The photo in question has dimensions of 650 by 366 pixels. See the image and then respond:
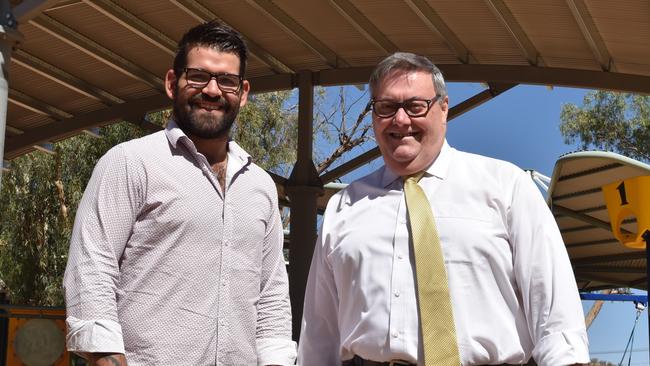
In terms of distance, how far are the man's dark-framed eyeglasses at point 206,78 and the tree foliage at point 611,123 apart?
34.7 metres

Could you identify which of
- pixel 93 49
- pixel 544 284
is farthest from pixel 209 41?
pixel 93 49

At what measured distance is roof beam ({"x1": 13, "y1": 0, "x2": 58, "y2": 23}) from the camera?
28.9 ft

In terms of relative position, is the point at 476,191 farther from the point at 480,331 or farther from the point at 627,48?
the point at 627,48

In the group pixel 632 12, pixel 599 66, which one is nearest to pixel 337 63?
pixel 599 66

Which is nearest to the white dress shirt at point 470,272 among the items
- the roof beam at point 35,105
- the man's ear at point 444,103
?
the man's ear at point 444,103

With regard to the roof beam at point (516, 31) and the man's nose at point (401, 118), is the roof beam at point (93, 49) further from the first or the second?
the man's nose at point (401, 118)

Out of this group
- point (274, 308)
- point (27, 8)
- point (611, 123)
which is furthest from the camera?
point (611, 123)

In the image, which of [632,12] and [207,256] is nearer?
[207,256]

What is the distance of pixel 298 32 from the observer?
42.7 feet

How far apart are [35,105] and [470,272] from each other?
14.5 metres

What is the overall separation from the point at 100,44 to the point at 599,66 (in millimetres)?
7033

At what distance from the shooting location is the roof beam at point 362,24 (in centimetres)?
1215

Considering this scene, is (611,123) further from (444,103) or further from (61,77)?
(444,103)

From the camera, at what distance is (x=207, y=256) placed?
3.04m
